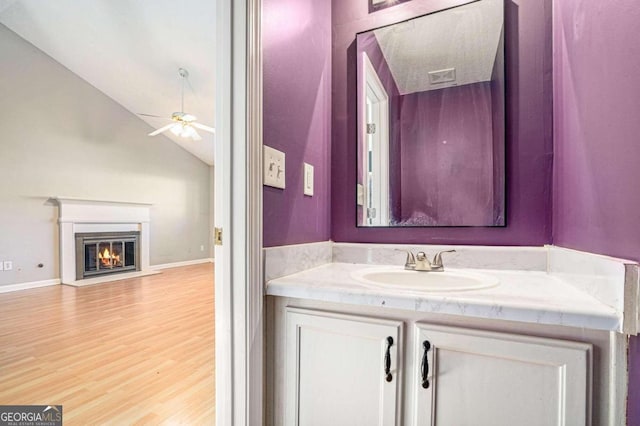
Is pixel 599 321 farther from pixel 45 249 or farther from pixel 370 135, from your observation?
pixel 45 249

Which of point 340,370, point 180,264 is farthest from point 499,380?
point 180,264

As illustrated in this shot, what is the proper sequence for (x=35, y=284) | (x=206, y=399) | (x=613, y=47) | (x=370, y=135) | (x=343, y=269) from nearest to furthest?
(x=613, y=47) < (x=343, y=269) < (x=370, y=135) < (x=206, y=399) < (x=35, y=284)

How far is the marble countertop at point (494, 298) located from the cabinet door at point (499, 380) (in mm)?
A: 58

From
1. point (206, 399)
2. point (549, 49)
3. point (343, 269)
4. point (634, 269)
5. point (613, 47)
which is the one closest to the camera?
point (634, 269)

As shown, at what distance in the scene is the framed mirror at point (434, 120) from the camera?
1252mm

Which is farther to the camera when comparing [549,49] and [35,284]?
[35,284]

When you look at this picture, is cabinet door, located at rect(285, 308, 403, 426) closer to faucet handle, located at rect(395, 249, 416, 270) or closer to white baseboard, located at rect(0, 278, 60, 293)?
faucet handle, located at rect(395, 249, 416, 270)

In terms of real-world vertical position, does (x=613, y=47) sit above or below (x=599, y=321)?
above

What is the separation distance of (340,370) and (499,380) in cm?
41

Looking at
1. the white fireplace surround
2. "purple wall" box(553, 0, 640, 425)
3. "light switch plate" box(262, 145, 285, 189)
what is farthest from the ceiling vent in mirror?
the white fireplace surround

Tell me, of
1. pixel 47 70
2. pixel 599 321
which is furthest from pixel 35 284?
pixel 599 321

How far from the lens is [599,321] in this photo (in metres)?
0.64

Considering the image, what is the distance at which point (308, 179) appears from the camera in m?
1.24

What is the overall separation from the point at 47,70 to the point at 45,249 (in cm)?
251
